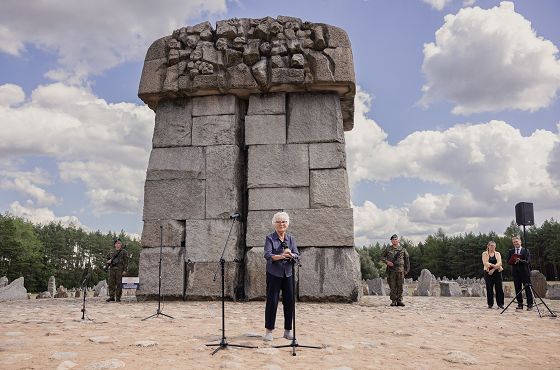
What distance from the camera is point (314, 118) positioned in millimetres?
8992

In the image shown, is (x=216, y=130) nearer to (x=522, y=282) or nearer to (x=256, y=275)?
(x=256, y=275)

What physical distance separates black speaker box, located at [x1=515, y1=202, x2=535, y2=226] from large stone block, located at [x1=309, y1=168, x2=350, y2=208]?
13.1 feet

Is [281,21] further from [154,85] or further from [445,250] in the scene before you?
[445,250]

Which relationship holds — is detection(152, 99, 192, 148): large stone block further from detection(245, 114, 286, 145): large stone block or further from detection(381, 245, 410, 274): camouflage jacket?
detection(381, 245, 410, 274): camouflage jacket

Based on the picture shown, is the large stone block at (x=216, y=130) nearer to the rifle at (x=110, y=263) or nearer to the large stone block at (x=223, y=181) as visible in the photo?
the large stone block at (x=223, y=181)

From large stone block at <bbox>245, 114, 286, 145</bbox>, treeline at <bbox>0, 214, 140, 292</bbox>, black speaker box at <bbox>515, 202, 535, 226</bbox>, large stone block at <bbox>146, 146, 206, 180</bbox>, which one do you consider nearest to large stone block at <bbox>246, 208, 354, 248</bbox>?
large stone block at <bbox>245, 114, 286, 145</bbox>

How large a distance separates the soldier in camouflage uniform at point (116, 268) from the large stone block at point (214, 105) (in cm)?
373

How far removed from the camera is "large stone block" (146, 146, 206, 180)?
9.02 meters

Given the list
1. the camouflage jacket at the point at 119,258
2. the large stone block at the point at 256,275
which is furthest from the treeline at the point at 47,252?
the large stone block at the point at 256,275

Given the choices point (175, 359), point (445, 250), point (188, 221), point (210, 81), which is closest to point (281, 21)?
point (210, 81)

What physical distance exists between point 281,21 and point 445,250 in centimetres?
7013

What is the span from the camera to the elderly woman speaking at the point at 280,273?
481 centimetres

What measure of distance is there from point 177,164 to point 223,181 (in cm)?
105

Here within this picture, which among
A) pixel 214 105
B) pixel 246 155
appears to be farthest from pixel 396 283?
pixel 214 105
